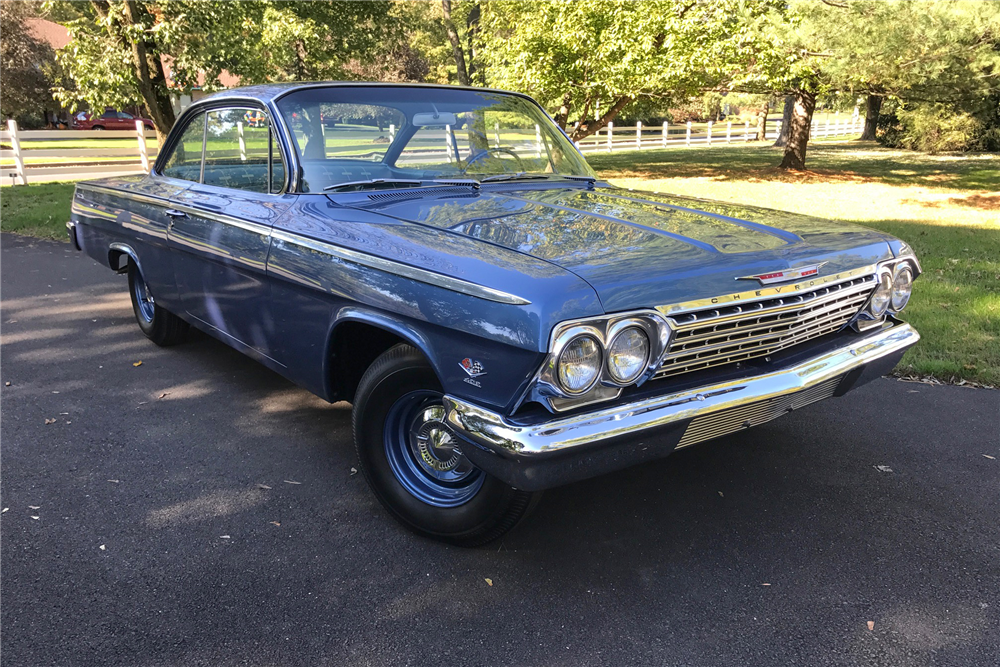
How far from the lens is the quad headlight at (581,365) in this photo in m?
2.22

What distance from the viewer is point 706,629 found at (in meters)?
2.37

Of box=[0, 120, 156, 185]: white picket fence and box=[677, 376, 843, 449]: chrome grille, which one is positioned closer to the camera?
box=[677, 376, 843, 449]: chrome grille

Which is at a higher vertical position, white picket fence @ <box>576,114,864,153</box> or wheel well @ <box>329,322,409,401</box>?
wheel well @ <box>329,322,409,401</box>

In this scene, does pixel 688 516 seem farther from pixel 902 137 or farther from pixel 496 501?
pixel 902 137

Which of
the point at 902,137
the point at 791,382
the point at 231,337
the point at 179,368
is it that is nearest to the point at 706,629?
the point at 791,382

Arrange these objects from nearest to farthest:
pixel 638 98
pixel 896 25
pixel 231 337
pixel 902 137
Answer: pixel 231 337
pixel 896 25
pixel 638 98
pixel 902 137

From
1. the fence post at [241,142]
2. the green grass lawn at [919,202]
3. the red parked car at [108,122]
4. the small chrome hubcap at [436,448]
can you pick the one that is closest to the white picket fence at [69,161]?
the red parked car at [108,122]

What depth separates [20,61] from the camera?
33.0 m

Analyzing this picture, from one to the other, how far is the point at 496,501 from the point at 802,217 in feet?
6.37

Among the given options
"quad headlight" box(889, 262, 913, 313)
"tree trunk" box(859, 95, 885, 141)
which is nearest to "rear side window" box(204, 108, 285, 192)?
"quad headlight" box(889, 262, 913, 313)

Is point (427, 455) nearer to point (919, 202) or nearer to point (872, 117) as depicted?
point (919, 202)

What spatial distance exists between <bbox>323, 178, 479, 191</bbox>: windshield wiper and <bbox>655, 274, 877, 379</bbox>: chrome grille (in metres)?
1.44

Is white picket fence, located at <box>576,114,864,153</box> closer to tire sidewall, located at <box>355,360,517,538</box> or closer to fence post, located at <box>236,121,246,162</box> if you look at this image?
fence post, located at <box>236,121,246,162</box>

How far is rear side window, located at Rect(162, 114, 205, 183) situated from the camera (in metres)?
4.26
